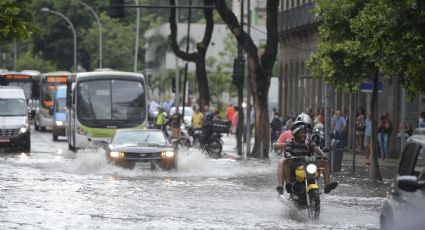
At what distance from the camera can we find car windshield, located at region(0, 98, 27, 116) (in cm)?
4391

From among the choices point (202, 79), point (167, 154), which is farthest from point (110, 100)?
point (167, 154)

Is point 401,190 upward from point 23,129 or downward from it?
upward

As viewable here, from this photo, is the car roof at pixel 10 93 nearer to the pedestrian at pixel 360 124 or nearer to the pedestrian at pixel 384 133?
the pedestrian at pixel 360 124

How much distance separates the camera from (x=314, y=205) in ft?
62.3

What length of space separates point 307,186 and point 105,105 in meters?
25.1

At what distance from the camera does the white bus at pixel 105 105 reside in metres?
43.0

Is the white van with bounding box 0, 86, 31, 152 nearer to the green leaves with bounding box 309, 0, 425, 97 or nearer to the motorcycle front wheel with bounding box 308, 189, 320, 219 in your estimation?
the green leaves with bounding box 309, 0, 425, 97

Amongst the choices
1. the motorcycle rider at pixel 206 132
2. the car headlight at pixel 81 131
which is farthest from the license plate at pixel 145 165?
the motorcycle rider at pixel 206 132

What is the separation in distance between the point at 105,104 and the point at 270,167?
881 centimetres

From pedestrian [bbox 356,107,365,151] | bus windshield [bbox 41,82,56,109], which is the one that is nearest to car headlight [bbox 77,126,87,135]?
pedestrian [bbox 356,107,365,151]

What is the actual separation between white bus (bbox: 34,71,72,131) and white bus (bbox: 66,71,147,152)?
86.2ft

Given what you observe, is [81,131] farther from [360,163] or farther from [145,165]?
[145,165]

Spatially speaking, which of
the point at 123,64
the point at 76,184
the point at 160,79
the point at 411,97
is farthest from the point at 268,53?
the point at 160,79

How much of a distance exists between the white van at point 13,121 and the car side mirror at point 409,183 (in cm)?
3183
